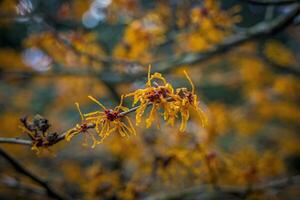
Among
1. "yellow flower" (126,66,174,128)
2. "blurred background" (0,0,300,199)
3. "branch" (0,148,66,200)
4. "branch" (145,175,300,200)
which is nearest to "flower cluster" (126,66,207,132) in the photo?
"yellow flower" (126,66,174,128)

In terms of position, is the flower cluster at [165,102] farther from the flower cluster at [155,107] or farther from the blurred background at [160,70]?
the blurred background at [160,70]

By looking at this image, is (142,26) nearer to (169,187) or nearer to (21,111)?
(169,187)

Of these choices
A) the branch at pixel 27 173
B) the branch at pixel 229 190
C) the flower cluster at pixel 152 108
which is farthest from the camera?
the branch at pixel 229 190

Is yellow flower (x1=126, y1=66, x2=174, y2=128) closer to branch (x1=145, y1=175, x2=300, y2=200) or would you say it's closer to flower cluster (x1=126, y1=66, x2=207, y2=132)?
flower cluster (x1=126, y1=66, x2=207, y2=132)

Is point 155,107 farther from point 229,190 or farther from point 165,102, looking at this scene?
point 229,190

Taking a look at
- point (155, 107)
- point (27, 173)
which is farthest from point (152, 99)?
point (27, 173)

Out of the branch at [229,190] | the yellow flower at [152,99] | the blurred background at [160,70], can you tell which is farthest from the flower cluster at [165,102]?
the branch at [229,190]

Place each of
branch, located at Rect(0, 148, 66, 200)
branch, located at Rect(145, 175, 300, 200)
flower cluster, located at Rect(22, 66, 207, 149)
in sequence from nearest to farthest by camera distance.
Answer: flower cluster, located at Rect(22, 66, 207, 149) < branch, located at Rect(0, 148, 66, 200) < branch, located at Rect(145, 175, 300, 200)

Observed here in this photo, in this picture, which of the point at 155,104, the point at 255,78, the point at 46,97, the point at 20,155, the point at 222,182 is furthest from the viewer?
the point at 46,97

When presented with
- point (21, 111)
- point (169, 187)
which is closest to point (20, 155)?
point (21, 111)

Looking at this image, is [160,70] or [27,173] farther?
[160,70]

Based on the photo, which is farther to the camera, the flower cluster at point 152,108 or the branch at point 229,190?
the branch at point 229,190
